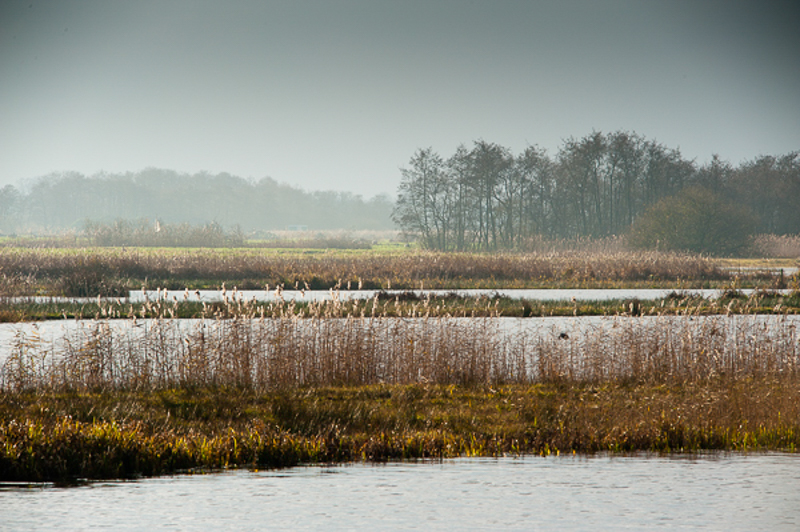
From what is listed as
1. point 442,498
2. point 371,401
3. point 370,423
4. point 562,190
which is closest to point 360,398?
point 371,401

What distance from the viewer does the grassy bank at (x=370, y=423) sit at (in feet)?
26.2

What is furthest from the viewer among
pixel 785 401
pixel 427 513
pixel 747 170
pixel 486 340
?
pixel 747 170

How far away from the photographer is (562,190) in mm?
80562

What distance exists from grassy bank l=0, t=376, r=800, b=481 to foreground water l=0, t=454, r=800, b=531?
0.61 metres

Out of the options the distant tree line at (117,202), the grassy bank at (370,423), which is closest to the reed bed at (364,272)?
the grassy bank at (370,423)

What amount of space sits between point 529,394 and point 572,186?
229 ft

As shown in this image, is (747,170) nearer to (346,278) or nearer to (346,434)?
(346,278)

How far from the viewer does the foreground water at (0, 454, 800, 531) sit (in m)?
5.84

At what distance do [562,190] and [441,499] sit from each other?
76625mm

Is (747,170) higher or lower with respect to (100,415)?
higher

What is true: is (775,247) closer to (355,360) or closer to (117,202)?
(355,360)

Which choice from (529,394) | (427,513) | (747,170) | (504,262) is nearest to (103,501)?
(427,513)

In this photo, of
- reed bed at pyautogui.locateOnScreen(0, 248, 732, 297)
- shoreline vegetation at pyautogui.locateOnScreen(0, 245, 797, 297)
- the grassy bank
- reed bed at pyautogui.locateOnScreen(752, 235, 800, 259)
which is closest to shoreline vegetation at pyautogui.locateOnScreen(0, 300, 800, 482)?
the grassy bank

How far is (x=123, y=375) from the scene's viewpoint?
1262 centimetres
